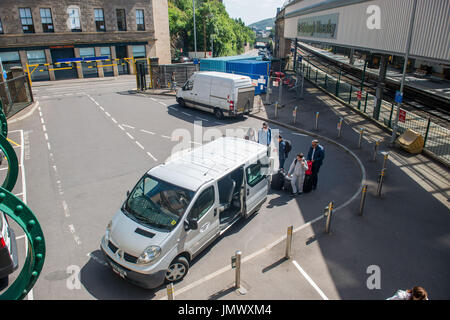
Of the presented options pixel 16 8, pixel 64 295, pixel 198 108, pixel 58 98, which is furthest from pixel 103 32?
pixel 64 295

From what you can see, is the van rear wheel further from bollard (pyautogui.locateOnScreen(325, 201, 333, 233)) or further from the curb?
bollard (pyautogui.locateOnScreen(325, 201, 333, 233))

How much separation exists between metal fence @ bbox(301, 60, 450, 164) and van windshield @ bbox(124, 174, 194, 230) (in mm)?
11151

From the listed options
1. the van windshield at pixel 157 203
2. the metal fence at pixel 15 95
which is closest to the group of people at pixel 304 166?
the van windshield at pixel 157 203

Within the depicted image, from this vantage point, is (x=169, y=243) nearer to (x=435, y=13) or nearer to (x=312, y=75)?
(x=435, y=13)

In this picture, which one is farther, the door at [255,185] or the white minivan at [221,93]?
the white minivan at [221,93]

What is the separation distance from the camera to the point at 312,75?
3117cm

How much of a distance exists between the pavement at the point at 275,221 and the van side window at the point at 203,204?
49.2 inches

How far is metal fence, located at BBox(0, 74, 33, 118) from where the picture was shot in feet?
67.0

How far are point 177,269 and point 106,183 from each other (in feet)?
19.4

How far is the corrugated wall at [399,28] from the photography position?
38.3ft

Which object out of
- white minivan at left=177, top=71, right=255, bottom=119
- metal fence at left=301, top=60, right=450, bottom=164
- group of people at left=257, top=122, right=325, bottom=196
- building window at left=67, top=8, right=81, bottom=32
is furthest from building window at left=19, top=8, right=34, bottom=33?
group of people at left=257, top=122, right=325, bottom=196

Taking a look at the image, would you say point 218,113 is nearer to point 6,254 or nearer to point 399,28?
point 399,28

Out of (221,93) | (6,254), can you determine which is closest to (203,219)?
(6,254)

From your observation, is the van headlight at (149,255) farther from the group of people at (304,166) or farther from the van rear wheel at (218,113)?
the van rear wheel at (218,113)
